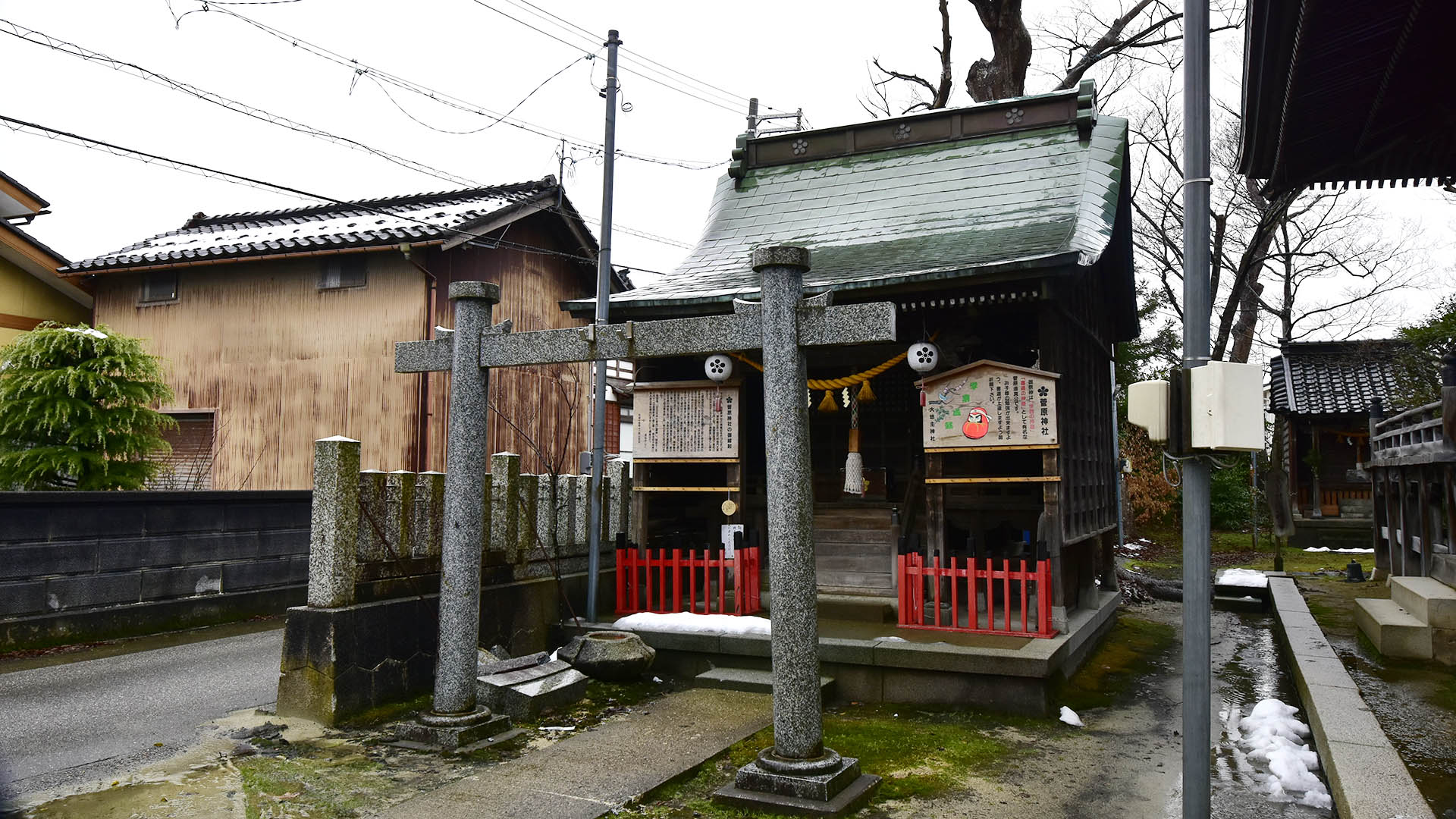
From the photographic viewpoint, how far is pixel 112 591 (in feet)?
36.0

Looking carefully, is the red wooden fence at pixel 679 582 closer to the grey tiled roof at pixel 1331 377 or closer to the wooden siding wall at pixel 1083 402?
the wooden siding wall at pixel 1083 402

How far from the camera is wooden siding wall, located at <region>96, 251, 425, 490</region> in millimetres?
17531

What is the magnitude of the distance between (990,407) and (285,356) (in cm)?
1473

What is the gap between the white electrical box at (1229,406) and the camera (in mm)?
4820

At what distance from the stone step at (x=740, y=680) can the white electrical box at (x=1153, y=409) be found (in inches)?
181

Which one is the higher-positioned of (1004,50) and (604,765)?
(1004,50)

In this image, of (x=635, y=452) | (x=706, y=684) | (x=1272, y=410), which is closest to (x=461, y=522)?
(x=706, y=684)

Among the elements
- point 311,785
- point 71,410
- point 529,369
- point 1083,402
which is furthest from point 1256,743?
point 529,369

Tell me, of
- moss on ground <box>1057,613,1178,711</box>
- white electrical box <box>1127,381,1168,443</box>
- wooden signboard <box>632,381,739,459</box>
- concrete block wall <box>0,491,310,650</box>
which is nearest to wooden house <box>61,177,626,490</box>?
concrete block wall <box>0,491,310,650</box>

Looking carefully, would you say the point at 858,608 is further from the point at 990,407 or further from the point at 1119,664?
the point at 1119,664

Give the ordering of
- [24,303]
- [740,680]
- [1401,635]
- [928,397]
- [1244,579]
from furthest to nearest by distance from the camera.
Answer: [24,303]
[1244,579]
[928,397]
[1401,635]
[740,680]

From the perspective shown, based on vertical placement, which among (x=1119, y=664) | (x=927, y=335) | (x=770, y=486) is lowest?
(x=1119, y=664)

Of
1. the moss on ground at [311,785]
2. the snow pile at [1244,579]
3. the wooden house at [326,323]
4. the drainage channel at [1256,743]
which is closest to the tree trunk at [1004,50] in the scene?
the wooden house at [326,323]

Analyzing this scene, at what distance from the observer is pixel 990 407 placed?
32.4ft
